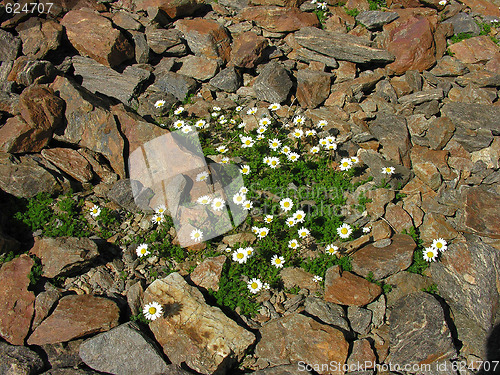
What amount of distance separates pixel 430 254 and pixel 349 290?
1.34 metres

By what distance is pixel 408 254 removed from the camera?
5008mm

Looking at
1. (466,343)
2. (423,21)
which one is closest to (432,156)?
(466,343)

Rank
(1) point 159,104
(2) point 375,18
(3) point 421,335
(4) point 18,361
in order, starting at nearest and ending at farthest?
(4) point 18,361 < (3) point 421,335 < (1) point 159,104 < (2) point 375,18

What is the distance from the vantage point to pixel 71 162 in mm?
6012

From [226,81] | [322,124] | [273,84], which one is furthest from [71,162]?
[322,124]

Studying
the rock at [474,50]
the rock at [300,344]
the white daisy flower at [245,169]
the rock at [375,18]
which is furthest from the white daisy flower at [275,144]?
the rock at [474,50]

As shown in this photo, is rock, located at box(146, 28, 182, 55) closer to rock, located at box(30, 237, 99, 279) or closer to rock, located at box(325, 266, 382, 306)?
rock, located at box(30, 237, 99, 279)

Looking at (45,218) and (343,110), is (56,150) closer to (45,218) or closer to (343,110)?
(45,218)

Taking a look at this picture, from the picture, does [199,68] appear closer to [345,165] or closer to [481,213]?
[345,165]

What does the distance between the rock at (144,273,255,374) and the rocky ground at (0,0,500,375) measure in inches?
0.7

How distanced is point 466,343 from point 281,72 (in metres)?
5.61

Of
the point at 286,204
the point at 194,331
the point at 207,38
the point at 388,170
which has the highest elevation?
the point at 207,38

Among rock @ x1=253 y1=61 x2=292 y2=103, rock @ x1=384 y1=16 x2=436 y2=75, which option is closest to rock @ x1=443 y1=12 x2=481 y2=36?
rock @ x1=384 y1=16 x2=436 y2=75

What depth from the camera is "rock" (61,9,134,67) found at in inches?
303
